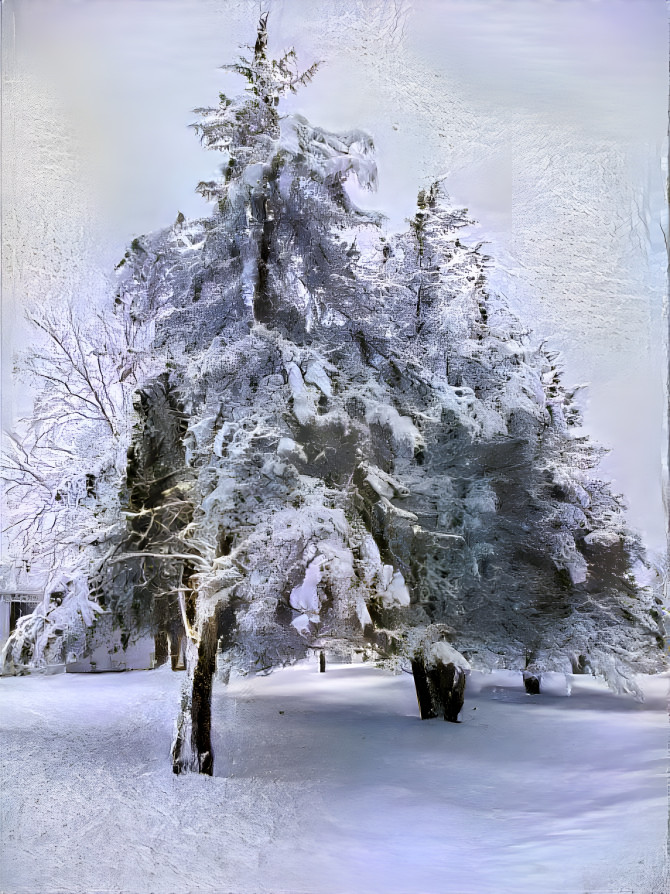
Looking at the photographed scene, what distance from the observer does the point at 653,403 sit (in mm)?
4000

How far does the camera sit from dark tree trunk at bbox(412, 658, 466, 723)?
404cm

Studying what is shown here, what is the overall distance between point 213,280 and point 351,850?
9.25ft

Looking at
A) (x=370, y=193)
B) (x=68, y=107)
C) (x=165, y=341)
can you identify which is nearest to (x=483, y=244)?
(x=370, y=193)

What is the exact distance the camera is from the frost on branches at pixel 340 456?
12.9ft

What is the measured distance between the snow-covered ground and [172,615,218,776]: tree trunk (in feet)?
0.18

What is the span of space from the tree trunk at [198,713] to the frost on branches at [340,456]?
0.04ft

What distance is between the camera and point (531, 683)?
4.29m

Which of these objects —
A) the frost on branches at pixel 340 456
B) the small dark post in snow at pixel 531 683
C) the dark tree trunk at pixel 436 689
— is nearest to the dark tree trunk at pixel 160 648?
the frost on branches at pixel 340 456

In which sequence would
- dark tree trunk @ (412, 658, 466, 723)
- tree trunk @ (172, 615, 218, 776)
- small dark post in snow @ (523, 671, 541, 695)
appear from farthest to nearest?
small dark post in snow @ (523, 671, 541, 695) < dark tree trunk @ (412, 658, 466, 723) < tree trunk @ (172, 615, 218, 776)

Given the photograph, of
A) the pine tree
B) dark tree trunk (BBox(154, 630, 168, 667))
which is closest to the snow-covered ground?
dark tree trunk (BBox(154, 630, 168, 667))

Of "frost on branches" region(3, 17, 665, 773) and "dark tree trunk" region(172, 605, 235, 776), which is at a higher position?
"frost on branches" region(3, 17, 665, 773)

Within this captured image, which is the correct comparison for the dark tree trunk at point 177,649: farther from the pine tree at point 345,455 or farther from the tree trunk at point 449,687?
the tree trunk at point 449,687

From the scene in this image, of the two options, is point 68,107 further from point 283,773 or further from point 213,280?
point 283,773

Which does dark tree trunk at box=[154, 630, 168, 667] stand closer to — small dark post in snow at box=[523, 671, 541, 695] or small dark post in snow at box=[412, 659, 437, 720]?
small dark post in snow at box=[412, 659, 437, 720]
